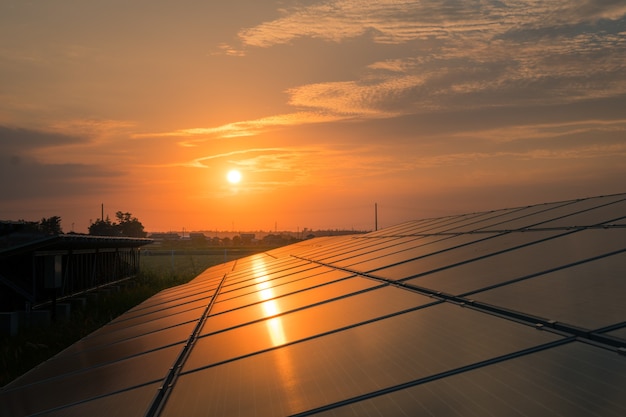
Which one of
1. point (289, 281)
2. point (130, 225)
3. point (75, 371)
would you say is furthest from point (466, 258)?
point (130, 225)

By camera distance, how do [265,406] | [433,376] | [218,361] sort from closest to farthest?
[433,376], [265,406], [218,361]

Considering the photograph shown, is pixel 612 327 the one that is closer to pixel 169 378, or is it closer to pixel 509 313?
pixel 509 313

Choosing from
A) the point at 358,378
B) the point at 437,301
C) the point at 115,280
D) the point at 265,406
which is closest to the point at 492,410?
the point at 358,378

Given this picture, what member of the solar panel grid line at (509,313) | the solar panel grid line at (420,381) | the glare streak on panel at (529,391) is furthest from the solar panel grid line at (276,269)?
the glare streak on panel at (529,391)

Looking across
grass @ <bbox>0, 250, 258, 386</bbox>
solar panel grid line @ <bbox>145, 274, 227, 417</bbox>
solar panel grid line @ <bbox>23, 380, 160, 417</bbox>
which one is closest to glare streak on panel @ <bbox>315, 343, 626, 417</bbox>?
solar panel grid line @ <bbox>145, 274, 227, 417</bbox>

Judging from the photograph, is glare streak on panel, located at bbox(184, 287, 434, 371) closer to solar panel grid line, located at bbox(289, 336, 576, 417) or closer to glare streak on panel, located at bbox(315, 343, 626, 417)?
solar panel grid line, located at bbox(289, 336, 576, 417)

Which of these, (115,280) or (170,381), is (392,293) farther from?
(115,280)
